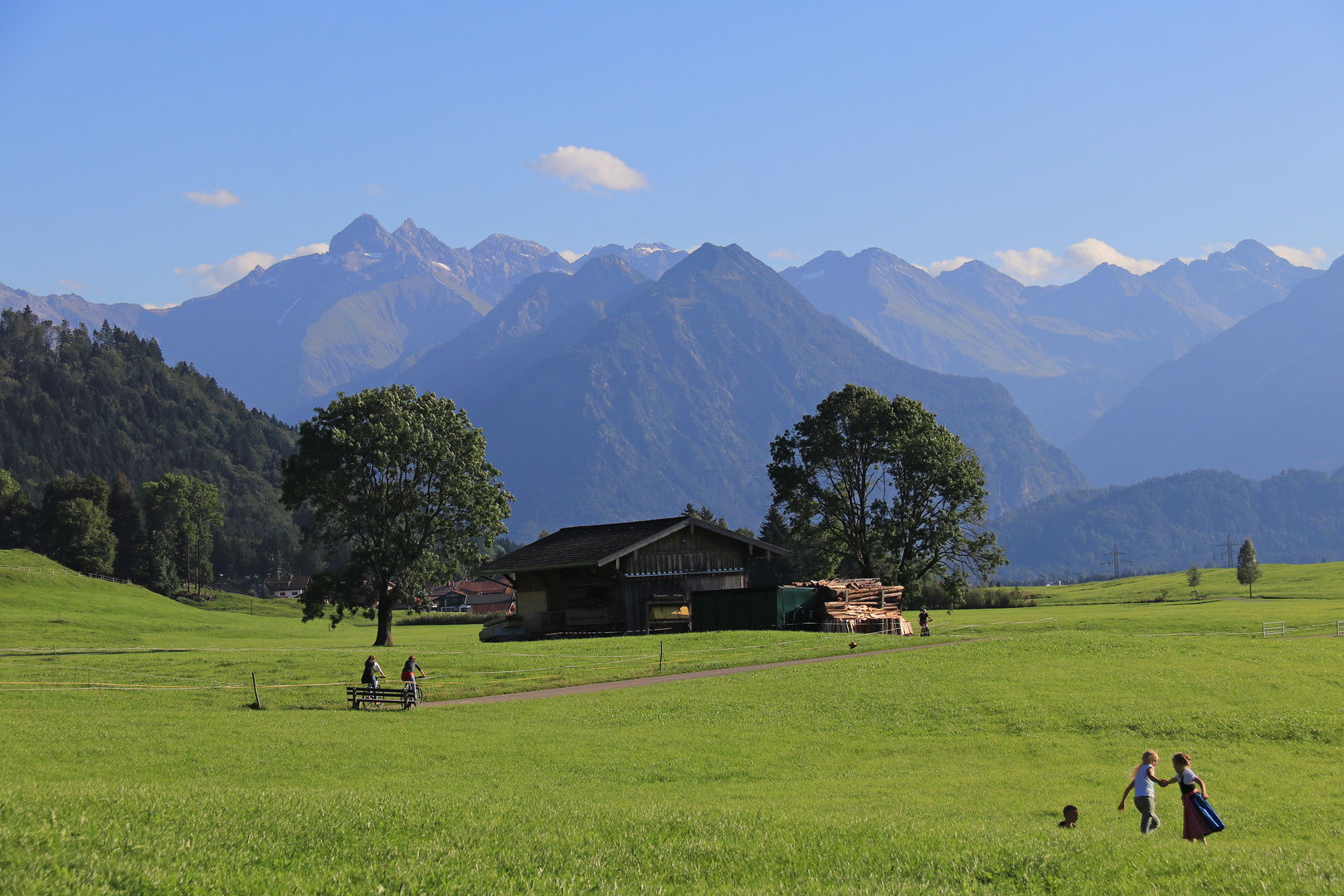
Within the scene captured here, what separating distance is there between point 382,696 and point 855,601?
111ft

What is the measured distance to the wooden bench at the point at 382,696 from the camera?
110ft

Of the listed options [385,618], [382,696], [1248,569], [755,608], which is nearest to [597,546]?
[755,608]

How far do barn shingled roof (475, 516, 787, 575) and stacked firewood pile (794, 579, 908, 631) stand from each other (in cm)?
873

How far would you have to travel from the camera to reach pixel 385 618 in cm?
5966

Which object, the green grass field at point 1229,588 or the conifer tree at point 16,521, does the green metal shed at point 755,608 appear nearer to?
the green grass field at point 1229,588

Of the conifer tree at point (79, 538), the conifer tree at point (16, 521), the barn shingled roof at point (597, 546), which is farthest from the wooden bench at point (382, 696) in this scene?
the conifer tree at point (16, 521)

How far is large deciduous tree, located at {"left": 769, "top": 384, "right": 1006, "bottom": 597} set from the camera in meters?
70.0

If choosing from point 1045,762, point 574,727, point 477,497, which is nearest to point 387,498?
point 477,497

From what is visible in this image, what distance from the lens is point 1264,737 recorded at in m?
24.4

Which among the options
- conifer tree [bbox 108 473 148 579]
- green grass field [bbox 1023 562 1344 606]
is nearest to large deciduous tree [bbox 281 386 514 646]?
green grass field [bbox 1023 562 1344 606]

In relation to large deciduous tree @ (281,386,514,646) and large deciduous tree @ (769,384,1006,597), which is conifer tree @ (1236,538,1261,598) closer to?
large deciduous tree @ (769,384,1006,597)

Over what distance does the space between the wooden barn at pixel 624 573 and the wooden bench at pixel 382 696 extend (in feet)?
92.0

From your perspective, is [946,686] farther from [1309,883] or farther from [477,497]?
[477,497]

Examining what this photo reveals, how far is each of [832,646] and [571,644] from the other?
47.5 feet
